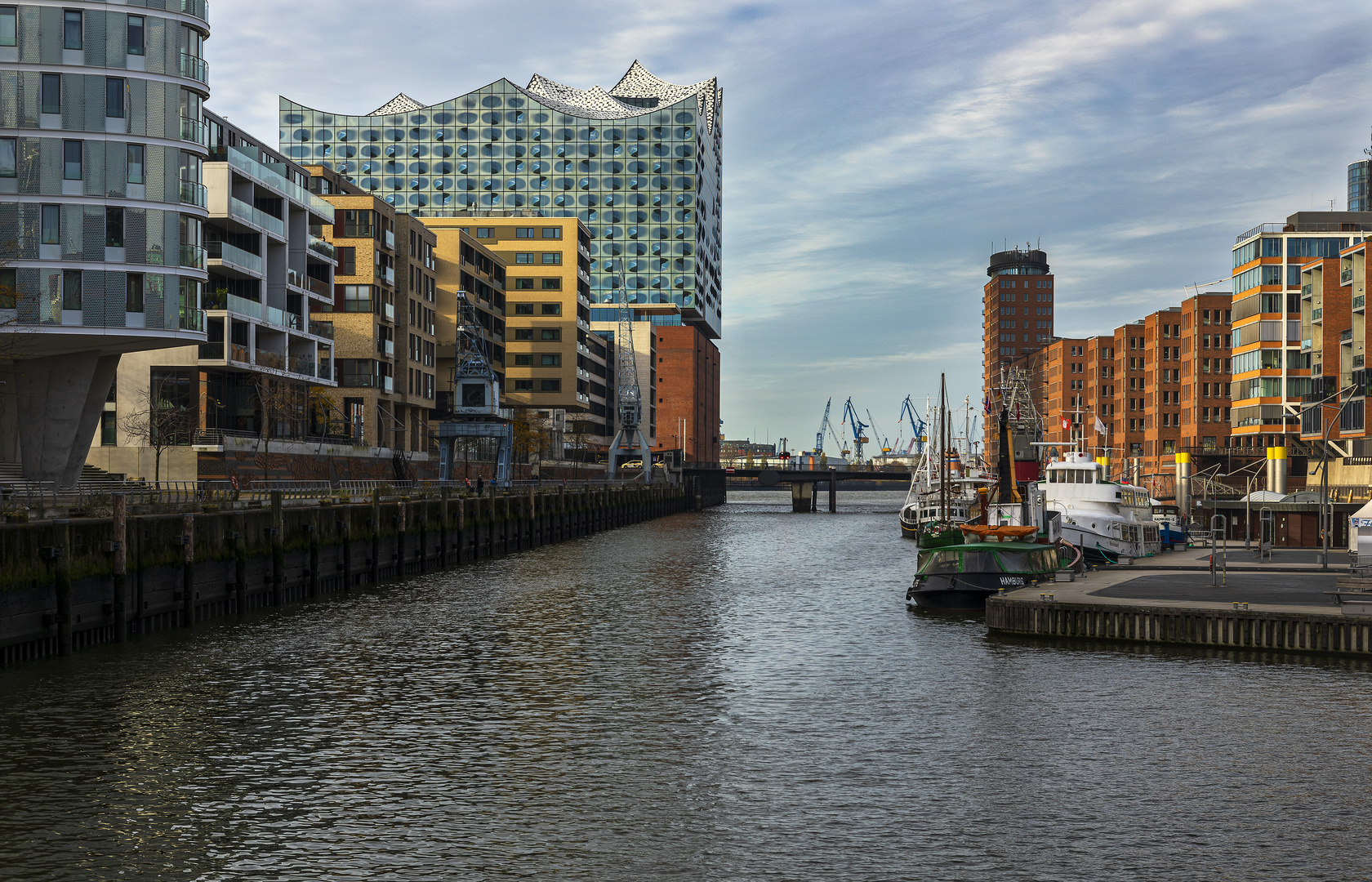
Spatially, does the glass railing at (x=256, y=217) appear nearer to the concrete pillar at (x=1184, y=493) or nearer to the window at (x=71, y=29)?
the window at (x=71, y=29)

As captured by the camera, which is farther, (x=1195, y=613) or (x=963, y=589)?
(x=963, y=589)

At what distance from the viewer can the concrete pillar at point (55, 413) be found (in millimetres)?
70250

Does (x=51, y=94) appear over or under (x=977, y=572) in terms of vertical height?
over

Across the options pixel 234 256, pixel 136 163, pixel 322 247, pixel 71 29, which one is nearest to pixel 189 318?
pixel 136 163

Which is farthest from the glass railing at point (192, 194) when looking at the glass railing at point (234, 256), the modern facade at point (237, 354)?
the glass railing at point (234, 256)

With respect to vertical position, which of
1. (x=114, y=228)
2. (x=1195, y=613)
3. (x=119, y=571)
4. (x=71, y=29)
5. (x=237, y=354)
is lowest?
(x=1195, y=613)

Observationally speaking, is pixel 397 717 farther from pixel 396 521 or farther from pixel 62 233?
pixel 62 233

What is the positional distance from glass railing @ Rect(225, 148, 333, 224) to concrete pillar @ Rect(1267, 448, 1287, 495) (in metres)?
83.0

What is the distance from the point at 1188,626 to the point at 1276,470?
81.3 metres

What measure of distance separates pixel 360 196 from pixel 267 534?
8408 centimetres

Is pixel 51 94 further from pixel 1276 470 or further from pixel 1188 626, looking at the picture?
pixel 1276 470

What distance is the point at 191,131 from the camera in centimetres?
7225

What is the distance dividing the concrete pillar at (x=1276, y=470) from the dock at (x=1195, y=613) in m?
52.5

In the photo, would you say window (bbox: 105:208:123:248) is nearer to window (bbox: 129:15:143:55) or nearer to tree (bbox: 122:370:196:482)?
window (bbox: 129:15:143:55)
